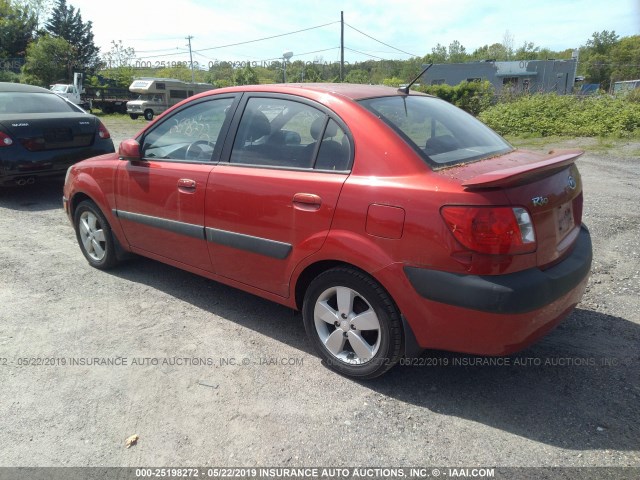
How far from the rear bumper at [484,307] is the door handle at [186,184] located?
1755 millimetres

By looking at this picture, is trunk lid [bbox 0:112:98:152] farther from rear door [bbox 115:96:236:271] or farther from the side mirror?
the side mirror

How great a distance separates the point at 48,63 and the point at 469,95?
36338 millimetres

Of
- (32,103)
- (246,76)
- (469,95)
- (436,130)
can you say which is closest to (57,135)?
(32,103)

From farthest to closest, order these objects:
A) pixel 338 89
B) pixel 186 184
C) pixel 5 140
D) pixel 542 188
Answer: pixel 5 140, pixel 186 184, pixel 338 89, pixel 542 188

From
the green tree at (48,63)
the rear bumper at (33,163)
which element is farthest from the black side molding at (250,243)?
the green tree at (48,63)

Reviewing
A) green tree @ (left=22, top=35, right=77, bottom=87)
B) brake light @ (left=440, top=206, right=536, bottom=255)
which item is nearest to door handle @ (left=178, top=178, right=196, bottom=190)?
brake light @ (left=440, top=206, right=536, bottom=255)

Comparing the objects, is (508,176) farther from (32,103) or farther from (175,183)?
(32,103)

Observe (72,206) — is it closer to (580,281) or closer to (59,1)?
(580,281)

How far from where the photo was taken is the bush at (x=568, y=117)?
14430 millimetres

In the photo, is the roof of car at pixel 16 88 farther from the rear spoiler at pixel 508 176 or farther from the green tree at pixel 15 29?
the green tree at pixel 15 29

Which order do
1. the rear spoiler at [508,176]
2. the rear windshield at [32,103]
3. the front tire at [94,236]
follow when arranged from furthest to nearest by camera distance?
the rear windshield at [32,103] → the front tire at [94,236] → the rear spoiler at [508,176]

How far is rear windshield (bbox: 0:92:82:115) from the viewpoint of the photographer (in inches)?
283

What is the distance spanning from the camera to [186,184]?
141 inches

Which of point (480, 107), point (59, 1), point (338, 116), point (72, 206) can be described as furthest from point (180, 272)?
point (59, 1)
